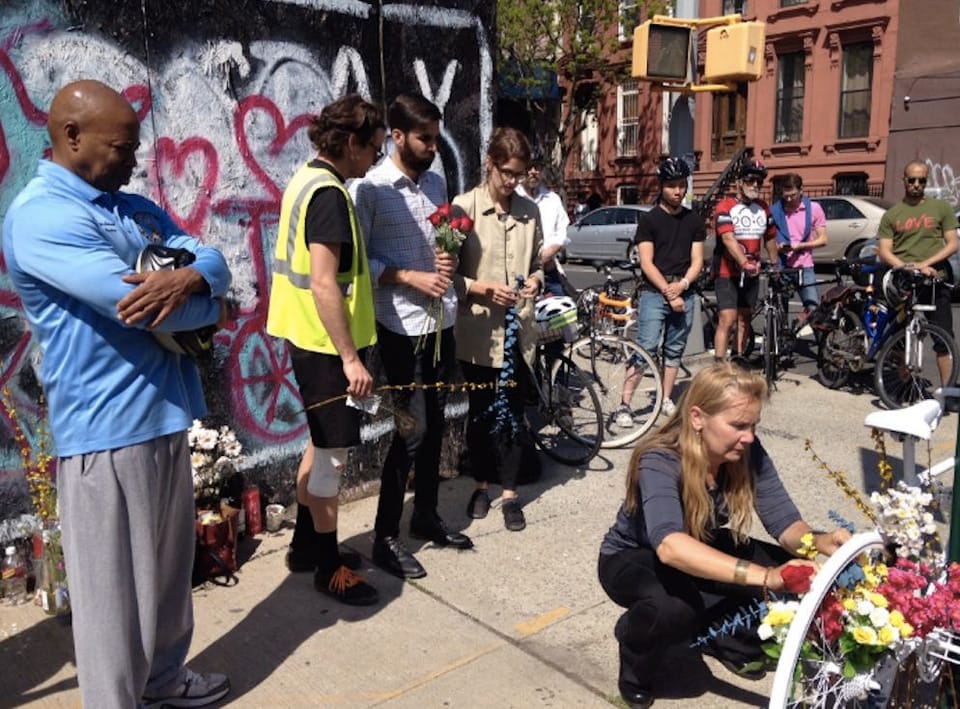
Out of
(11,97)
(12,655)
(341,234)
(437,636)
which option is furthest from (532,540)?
(11,97)

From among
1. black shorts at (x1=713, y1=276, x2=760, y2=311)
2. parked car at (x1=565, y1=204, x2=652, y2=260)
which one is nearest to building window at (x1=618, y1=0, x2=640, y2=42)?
parked car at (x1=565, y1=204, x2=652, y2=260)

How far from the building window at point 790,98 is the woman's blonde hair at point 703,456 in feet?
82.9

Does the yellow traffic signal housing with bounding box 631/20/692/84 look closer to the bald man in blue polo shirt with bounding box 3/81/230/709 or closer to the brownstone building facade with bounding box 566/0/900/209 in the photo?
the bald man in blue polo shirt with bounding box 3/81/230/709

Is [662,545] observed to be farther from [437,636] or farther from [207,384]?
[207,384]

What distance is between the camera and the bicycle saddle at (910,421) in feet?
9.00

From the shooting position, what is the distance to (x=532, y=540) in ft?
14.2

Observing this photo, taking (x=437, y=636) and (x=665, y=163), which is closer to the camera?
(x=437, y=636)

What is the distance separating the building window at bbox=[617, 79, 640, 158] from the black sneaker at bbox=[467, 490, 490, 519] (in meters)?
27.2

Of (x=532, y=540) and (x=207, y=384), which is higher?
(x=207, y=384)

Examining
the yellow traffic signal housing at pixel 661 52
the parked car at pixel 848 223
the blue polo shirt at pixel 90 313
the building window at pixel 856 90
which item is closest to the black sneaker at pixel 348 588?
the blue polo shirt at pixel 90 313

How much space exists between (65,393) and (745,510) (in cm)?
216

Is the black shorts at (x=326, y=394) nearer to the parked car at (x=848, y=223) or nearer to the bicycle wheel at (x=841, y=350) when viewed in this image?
the bicycle wheel at (x=841, y=350)

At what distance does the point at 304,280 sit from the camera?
335cm

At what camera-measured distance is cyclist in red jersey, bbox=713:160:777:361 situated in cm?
759
